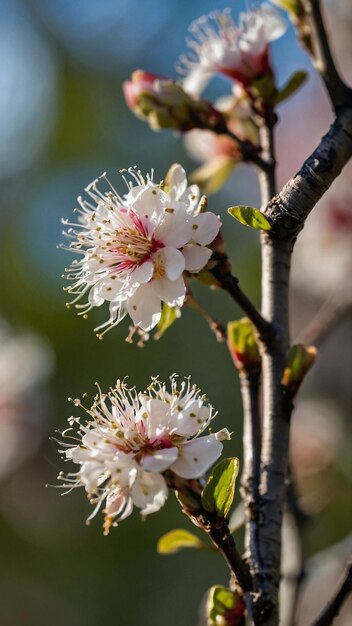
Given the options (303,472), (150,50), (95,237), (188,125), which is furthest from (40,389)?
(150,50)

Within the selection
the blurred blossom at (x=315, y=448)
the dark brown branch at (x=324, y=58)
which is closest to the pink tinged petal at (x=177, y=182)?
the dark brown branch at (x=324, y=58)

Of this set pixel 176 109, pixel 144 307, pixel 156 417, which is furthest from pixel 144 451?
pixel 176 109

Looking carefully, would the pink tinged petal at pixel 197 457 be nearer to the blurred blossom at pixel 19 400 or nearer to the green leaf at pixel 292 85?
the green leaf at pixel 292 85

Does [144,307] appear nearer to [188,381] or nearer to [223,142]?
[188,381]

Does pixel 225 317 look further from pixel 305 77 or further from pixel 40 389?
pixel 305 77

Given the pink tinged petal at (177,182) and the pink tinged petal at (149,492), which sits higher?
the pink tinged petal at (177,182)

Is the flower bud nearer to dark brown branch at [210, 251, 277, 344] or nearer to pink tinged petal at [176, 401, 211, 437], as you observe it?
dark brown branch at [210, 251, 277, 344]
